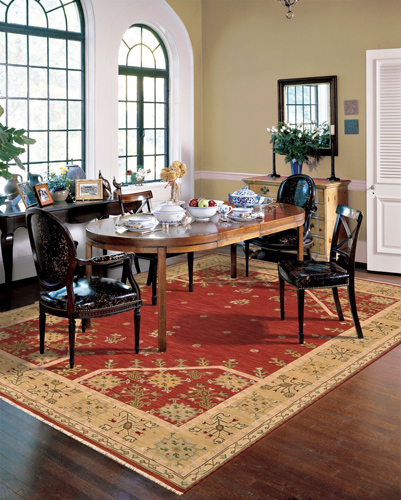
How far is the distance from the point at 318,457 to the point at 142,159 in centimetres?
550

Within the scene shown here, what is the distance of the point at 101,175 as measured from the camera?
662 cm

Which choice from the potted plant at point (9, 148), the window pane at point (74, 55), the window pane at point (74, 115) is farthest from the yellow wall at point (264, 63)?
the potted plant at point (9, 148)

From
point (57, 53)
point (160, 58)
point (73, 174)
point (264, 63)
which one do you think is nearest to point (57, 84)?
point (57, 53)

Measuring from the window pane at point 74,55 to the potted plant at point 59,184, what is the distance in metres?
1.25

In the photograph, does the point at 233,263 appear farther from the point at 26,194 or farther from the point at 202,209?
the point at 26,194

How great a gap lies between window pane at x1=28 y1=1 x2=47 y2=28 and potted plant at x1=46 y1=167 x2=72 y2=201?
1519 millimetres

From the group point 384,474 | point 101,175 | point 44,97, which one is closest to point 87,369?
point 384,474

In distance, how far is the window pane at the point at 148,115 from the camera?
306 inches

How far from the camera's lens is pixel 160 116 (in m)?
8.04

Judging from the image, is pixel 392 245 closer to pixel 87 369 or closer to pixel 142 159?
pixel 142 159

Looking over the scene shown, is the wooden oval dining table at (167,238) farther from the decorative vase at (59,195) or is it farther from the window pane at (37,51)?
the window pane at (37,51)

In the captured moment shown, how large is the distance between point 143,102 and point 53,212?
256 cm

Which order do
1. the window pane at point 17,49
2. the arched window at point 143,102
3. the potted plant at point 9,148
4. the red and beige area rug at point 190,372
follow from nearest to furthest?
1. the red and beige area rug at point 190,372
2. the potted plant at point 9,148
3. the window pane at point 17,49
4. the arched window at point 143,102

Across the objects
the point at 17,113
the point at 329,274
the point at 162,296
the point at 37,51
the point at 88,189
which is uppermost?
the point at 37,51
